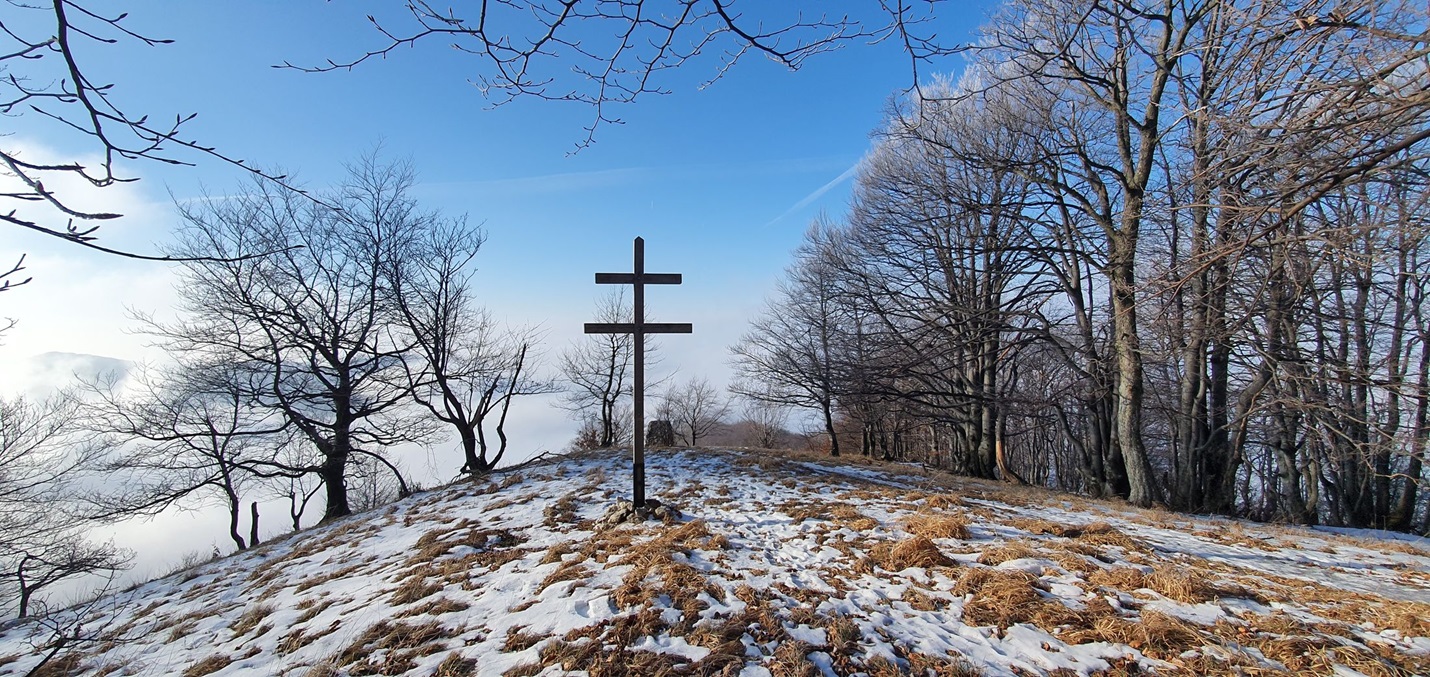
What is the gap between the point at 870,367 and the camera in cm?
1024

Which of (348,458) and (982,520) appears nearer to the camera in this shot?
(982,520)

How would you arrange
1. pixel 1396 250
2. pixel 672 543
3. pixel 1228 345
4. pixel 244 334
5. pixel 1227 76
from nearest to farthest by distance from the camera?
1. pixel 1396 250
2. pixel 1227 76
3. pixel 672 543
4. pixel 1228 345
5. pixel 244 334

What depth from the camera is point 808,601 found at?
11.7ft

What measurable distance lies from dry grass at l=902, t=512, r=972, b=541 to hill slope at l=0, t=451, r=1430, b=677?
3cm

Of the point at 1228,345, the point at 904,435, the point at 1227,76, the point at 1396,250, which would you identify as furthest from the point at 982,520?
the point at 904,435

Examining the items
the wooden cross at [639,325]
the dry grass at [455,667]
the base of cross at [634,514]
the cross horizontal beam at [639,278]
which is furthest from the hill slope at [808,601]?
the cross horizontal beam at [639,278]

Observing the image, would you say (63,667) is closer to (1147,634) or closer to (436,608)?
(436,608)

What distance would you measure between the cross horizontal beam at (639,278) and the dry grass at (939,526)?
3.86 meters

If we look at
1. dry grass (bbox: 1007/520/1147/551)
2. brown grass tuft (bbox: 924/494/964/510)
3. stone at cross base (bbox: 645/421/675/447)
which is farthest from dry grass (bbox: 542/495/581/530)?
stone at cross base (bbox: 645/421/675/447)

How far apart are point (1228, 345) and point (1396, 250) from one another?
5135 mm

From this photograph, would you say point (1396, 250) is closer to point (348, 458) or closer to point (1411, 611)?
point (1411, 611)

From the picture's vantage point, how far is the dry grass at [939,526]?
4.75 metres

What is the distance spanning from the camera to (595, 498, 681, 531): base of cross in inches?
236

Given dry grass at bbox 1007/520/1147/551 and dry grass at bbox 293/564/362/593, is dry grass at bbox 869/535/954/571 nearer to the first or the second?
dry grass at bbox 1007/520/1147/551
